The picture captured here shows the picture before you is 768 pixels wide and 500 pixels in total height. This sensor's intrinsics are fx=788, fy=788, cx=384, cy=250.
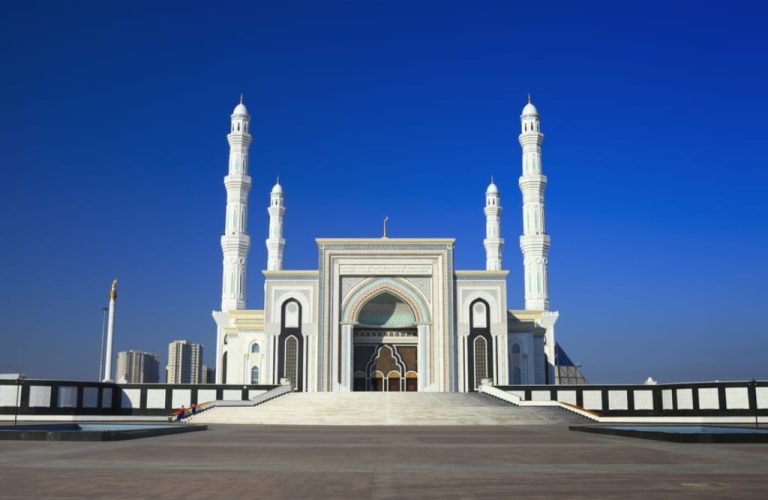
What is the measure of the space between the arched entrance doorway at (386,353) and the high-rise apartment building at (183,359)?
61.7 meters

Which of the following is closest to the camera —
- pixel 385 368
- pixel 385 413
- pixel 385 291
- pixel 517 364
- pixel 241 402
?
pixel 385 413

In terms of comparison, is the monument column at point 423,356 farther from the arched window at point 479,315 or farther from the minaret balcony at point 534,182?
the minaret balcony at point 534,182

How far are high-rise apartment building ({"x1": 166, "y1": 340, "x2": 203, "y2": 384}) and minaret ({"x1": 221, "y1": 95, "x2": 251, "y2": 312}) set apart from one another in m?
56.7

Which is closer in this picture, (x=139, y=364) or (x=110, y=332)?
(x=110, y=332)

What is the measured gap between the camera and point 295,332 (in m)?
45.8

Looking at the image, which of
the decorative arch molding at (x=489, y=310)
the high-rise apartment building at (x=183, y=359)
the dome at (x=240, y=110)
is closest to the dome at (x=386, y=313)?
the decorative arch molding at (x=489, y=310)

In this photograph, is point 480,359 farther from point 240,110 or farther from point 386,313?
point 240,110

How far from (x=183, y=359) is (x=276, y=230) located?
176ft

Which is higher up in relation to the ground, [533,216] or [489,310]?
[533,216]

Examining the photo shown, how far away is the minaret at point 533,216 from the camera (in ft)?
165

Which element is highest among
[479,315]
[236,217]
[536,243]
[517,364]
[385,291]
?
[236,217]

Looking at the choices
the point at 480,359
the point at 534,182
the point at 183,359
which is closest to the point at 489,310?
the point at 480,359

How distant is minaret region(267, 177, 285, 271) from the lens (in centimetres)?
5866

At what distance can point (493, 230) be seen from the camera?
60.7 meters
